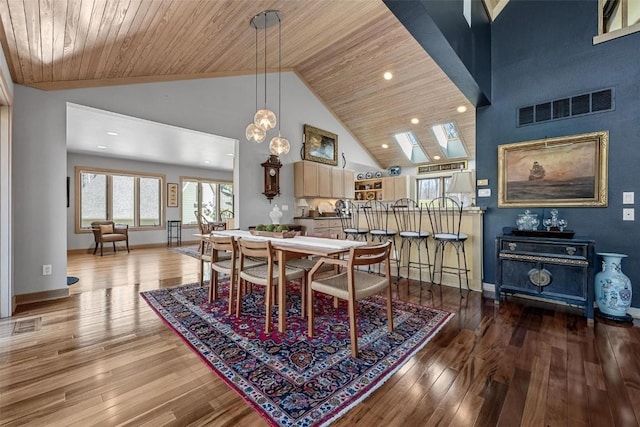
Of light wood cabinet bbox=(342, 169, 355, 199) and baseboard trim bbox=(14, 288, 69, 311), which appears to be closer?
baseboard trim bbox=(14, 288, 69, 311)

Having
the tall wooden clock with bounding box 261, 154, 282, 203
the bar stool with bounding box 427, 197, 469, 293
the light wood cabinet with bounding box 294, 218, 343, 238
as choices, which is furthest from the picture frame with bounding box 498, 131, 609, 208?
the tall wooden clock with bounding box 261, 154, 282, 203

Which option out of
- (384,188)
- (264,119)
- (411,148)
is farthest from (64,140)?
(411,148)

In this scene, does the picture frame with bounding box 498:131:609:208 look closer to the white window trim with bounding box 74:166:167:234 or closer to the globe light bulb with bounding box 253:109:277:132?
the globe light bulb with bounding box 253:109:277:132

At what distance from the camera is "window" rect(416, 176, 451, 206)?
26.2 feet

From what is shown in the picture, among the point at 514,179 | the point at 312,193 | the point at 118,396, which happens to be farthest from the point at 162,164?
the point at 514,179

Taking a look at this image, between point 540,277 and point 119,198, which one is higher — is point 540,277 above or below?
below

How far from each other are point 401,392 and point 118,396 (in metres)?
1.61

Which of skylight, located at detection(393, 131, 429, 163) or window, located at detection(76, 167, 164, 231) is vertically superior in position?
skylight, located at detection(393, 131, 429, 163)

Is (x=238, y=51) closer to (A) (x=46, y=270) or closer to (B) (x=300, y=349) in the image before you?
(A) (x=46, y=270)

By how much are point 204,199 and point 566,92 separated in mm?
9198

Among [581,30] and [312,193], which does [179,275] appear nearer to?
[312,193]

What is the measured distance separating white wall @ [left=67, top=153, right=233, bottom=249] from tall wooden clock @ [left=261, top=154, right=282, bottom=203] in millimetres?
2723

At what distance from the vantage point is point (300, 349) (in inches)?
81.4

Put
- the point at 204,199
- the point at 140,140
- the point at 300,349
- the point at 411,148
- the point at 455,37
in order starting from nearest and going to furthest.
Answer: the point at 300,349 < the point at 455,37 < the point at 140,140 < the point at 411,148 < the point at 204,199
